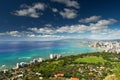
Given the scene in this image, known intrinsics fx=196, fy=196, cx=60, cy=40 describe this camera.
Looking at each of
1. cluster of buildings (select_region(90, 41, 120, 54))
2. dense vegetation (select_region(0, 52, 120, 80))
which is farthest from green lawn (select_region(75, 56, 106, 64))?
cluster of buildings (select_region(90, 41, 120, 54))

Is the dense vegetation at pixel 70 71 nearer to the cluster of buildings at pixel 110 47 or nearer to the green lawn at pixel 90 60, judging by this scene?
the green lawn at pixel 90 60

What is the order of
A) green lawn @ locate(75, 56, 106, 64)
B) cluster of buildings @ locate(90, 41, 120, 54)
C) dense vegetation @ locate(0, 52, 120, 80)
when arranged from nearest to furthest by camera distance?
dense vegetation @ locate(0, 52, 120, 80) < green lawn @ locate(75, 56, 106, 64) < cluster of buildings @ locate(90, 41, 120, 54)

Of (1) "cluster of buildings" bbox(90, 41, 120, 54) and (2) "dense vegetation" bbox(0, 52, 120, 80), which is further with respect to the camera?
(1) "cluster of buildings" bbox(90, 41, 120, 54)

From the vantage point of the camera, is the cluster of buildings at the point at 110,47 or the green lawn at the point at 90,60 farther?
the cluster of buildings at the point at 110,47

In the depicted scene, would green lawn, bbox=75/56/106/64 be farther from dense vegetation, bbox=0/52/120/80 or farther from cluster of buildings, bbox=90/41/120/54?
cluster of buildings, bbox=90/41/120/54

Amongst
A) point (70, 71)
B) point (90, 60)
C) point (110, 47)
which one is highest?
point (110, 47)

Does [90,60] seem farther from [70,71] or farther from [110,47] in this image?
[110,47]

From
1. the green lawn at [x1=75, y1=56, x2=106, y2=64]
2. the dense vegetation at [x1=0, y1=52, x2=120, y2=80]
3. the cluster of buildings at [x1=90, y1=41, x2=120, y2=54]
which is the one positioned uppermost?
the cluster of buildings at [x1=90, y1=41, x2=120, y2=54]

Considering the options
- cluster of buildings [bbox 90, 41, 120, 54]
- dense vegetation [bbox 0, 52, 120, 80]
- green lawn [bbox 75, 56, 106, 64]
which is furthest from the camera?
cluster of buildings [bbox 90, 41, 120, 54]

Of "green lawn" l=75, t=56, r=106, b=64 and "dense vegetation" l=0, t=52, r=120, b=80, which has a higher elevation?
"green lawn" l=75, t=56, r=106, b=64

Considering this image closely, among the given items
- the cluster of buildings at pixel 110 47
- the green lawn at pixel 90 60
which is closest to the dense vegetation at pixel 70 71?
the green lawn at pixel 90 60

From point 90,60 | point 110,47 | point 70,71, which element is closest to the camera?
point 70,71

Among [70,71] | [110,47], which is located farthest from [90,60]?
[110,47]
